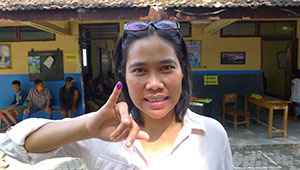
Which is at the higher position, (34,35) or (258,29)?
(258,29)

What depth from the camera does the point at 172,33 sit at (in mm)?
1200

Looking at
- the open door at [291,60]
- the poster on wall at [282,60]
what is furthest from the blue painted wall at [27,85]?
the poster on wall at [282,60]

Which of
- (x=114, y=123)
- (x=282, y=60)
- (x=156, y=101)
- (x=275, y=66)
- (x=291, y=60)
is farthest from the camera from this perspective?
(x=275, y=66)

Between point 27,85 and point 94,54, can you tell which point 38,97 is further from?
point 94,54

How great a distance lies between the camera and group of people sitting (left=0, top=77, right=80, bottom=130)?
6.19 meters

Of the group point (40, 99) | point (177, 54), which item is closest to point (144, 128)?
point (177, 54)

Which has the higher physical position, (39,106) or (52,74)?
(52,74)

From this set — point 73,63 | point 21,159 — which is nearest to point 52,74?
point 73,63

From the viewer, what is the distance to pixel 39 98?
20.5 ft

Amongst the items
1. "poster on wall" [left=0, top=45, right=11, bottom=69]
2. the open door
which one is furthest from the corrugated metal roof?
the open door

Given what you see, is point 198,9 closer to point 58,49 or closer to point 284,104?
point 284,104

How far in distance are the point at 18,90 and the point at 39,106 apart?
31.2 inches

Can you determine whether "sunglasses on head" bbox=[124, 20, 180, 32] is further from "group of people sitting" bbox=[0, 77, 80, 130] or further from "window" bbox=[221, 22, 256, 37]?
"window" bbox=[221, 22, 256, 37]

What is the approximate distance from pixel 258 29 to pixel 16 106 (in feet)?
24.6
